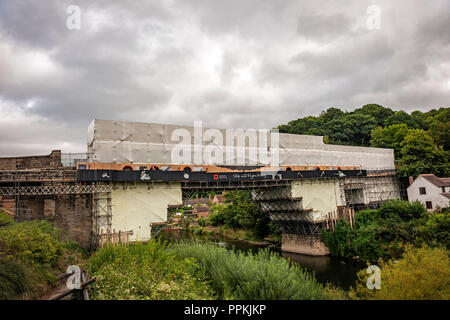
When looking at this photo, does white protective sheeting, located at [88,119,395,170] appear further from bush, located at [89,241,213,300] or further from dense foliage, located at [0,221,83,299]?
bush, located at [89,241,213,300]

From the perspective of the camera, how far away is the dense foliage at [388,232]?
27781 mm

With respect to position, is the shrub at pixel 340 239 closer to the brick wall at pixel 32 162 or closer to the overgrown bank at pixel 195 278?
the overgrown bank at pixel 195 278

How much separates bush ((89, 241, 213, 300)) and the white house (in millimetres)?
33597

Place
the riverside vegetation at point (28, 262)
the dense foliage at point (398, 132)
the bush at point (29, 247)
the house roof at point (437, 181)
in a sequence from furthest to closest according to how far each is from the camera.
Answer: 1. the dense foliage at point (398, 132)
2. the house roof at point (437, 181)
3. the bush at point (29, 247)
4. the riverside vegetation at point (28, 262)

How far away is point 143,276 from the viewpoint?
1310 cm

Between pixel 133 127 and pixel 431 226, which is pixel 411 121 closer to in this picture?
pixel 431 226

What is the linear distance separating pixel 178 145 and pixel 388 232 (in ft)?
81.1

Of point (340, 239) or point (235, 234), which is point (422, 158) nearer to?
point (340, 239)

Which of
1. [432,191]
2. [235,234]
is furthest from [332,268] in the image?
[235,234]

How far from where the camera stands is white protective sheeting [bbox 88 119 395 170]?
989 inches

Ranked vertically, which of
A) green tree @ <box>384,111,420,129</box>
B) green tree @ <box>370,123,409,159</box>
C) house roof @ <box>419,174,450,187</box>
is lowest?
house roof @ <box>419,174,450,187</box>

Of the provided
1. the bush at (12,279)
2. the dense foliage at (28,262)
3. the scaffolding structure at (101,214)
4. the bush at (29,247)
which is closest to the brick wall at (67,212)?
the scaffolding structure at (101,214)

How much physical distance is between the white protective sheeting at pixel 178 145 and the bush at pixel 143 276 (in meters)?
11.5

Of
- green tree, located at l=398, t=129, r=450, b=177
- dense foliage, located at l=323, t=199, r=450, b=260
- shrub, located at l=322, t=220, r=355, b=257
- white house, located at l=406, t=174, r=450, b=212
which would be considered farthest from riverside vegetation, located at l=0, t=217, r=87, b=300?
green tree, located at l=398, t=129, r=450, b=177
